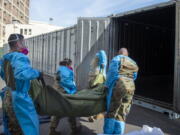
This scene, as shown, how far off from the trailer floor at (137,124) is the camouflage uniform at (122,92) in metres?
0.96

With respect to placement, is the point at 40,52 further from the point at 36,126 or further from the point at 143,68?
the point at 36,126

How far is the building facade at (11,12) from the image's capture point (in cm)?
4912

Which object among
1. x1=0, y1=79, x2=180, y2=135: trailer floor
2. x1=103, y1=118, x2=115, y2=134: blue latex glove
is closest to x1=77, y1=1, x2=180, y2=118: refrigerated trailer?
x1=0, y1=79, x2=180, y2=135: trailer floor

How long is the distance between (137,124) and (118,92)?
1863mm

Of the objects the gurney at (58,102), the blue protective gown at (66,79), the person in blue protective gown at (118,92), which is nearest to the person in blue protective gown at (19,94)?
the gurney at (58,102)

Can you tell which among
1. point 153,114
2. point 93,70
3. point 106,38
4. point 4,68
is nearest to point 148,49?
point 106,38

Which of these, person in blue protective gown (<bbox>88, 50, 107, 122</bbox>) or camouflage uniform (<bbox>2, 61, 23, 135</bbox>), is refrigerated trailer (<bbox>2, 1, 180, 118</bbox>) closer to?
person in blue protective gown (<bbox>88, 50, 107, 122</bbox>)

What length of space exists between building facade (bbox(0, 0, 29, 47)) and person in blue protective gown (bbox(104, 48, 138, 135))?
157ft

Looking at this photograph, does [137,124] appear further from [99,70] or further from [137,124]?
[99,70]

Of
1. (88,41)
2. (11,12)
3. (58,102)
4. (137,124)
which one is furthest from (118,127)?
(11,12)

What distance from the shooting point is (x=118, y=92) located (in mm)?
3729

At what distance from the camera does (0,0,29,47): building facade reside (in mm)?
49125

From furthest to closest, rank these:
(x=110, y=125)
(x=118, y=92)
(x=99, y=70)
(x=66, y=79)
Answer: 1. (x=99, y=70)
2. (x=66, y=79)
3. (x=110, y=125)
4. (x=118, y=92)

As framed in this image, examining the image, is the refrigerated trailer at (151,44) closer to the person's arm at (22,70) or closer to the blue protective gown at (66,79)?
the blue protective gown at (66,79)
